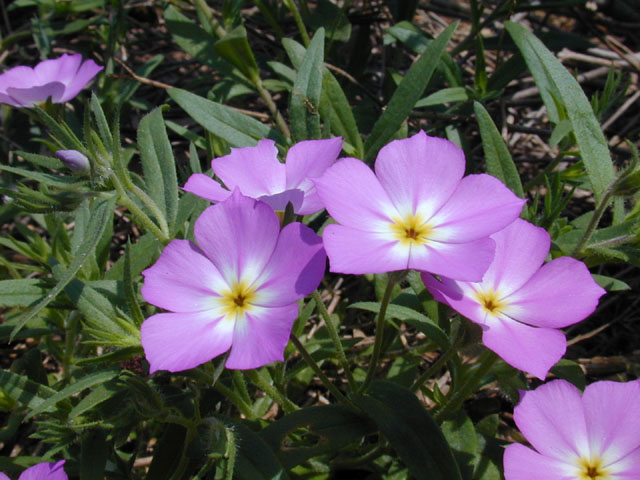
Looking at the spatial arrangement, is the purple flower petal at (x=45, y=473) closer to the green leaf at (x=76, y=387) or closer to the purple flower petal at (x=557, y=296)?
the green leaf at (x=76, y=387)

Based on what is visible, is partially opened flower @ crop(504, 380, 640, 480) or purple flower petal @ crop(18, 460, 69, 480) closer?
partially opened flower @ crop(504, 380, 640, 480)

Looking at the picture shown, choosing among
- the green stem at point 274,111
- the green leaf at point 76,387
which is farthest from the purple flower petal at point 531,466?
the green stem at point 274,111

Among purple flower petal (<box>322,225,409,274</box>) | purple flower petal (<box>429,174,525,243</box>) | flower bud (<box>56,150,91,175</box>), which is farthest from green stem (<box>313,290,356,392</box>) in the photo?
flower bud (<box>56,150,91,175</box>)

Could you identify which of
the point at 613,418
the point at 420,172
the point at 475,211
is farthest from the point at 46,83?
the point at 613,418

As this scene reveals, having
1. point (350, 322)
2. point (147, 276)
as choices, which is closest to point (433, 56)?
point (350, 322)

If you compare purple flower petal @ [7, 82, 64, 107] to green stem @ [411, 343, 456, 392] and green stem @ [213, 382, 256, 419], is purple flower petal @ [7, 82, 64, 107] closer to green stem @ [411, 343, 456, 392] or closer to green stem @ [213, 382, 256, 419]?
green stem @ [213, 382, 256, 419]
